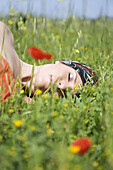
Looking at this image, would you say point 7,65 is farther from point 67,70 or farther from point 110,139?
point 110,139

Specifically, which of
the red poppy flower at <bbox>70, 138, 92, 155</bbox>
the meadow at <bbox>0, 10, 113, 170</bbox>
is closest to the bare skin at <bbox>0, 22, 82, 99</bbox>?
the meadow at <bbox>0, 10, 113, 170</bbox>

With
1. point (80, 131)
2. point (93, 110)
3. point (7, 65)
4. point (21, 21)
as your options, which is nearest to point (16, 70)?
point (7, 65)

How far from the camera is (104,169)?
1.14 metres

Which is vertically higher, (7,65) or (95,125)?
(7,65)

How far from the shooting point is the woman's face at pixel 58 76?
6.91ft

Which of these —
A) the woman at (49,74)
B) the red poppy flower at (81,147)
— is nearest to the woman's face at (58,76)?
the woman at (49,74)

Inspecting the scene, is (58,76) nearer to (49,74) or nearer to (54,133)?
(49,74)

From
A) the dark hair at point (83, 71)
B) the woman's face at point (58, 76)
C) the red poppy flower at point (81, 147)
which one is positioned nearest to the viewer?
the red poppy flower at point (81, 147)

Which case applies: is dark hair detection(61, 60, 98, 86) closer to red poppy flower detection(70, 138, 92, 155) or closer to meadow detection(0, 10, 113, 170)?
meadow detection(0, 10, 113, 170)

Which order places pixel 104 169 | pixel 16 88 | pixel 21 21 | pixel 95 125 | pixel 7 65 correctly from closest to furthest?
1. pixel 104 169
2. pixel 95 125
3. pixel 16 88
4. pixel 7 65
5. pixel 21 21

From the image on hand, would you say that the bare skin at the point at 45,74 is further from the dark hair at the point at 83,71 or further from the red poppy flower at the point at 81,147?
the red poppy flower at the point at 81,147

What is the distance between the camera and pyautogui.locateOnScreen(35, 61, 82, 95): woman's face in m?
2.11

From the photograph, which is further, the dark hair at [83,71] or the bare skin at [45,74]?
the dark hair at [83,71]

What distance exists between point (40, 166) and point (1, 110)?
686mm
